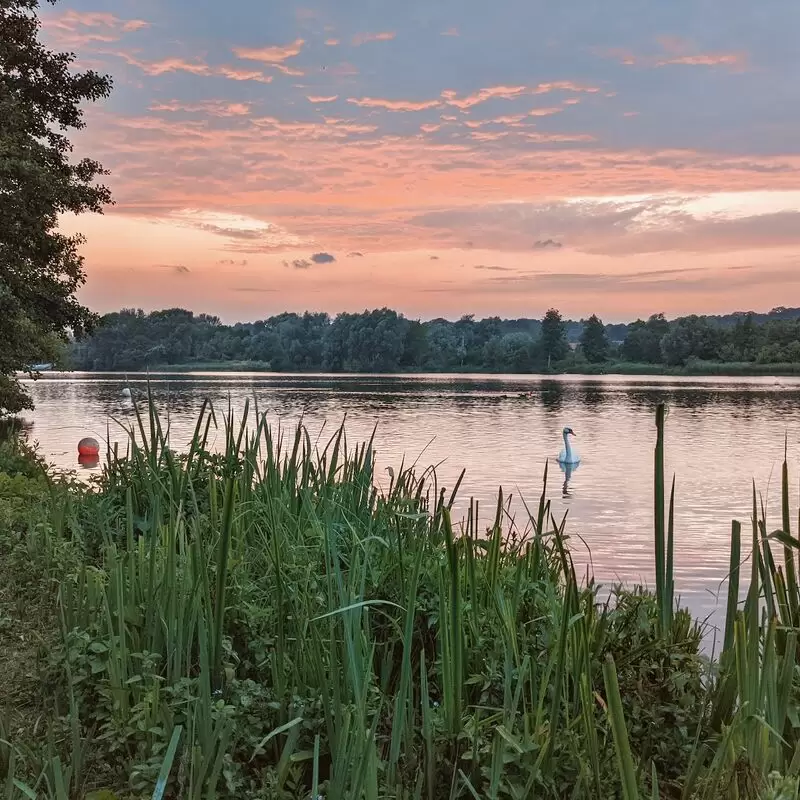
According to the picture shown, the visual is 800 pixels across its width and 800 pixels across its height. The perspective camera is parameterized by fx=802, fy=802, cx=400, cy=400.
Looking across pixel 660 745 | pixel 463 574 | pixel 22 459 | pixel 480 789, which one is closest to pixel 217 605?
pixel 480 789

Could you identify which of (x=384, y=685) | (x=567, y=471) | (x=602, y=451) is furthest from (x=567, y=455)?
(x=384, y=685)

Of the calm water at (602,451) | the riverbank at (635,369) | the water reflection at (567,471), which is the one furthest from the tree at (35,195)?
the riverbank at (635,369)

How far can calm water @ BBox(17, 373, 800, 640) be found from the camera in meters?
11.3

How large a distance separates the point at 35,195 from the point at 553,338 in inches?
4387

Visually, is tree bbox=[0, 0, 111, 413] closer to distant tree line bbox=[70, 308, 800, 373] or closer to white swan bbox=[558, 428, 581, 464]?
white swan bbox=[558, 428, 581, 464]

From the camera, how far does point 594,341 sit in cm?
12394

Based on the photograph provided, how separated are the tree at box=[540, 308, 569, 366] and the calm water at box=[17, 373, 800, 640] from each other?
71203mm

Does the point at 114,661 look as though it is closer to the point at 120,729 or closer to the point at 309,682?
the point at 120,729

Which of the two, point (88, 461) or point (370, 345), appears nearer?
point (88, 461)

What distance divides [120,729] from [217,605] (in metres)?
0.58

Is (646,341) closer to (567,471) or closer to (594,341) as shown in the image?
(594,341)

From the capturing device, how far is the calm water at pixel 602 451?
11.3m

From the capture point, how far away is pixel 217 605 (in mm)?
2934

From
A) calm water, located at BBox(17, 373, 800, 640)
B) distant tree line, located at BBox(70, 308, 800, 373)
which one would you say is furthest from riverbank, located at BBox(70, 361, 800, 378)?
calm water, located at BBox(17, 373, 800, 640)
